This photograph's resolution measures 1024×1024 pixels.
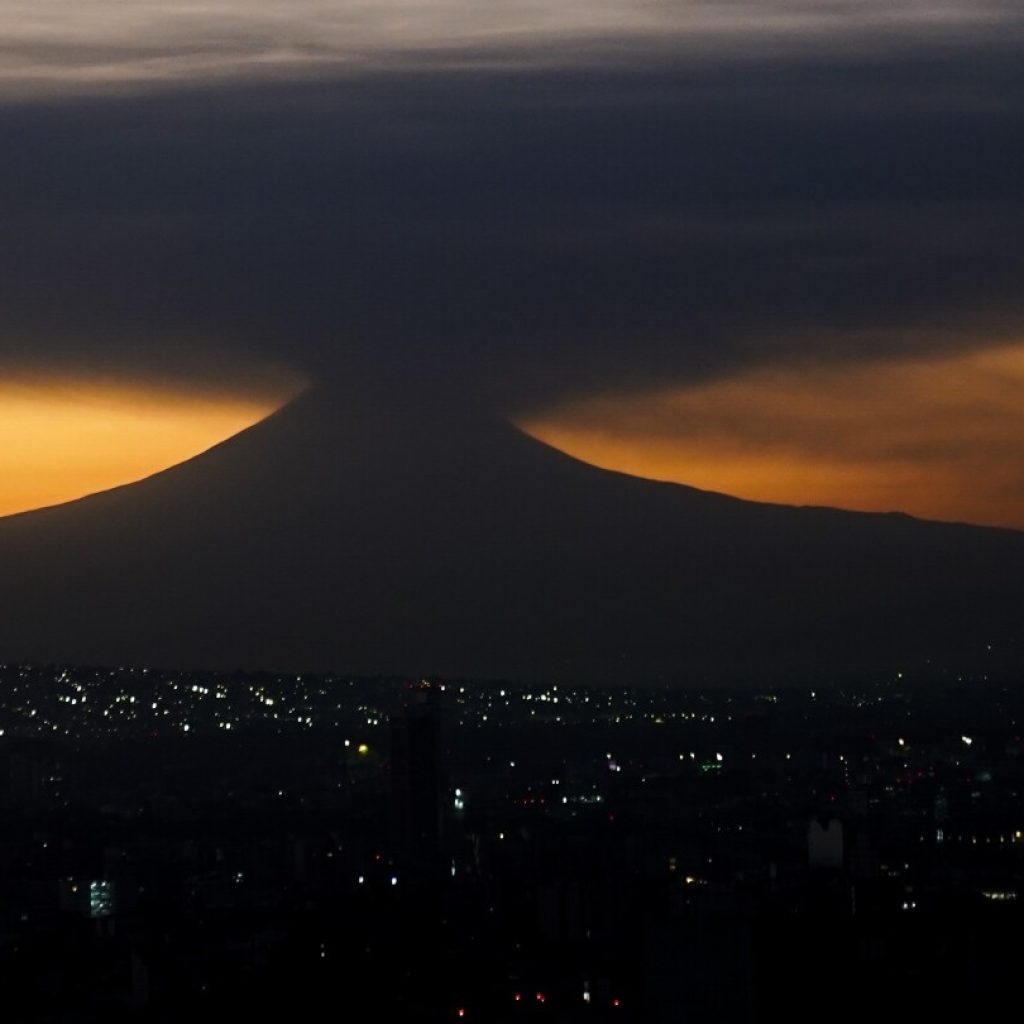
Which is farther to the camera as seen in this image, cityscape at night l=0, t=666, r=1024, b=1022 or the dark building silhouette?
the dark building silhouette

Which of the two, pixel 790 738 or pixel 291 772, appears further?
pixel 790 738

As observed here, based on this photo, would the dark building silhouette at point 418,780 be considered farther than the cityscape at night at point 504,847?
Yes

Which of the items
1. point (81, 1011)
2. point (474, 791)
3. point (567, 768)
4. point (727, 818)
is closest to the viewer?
point (81, 1011)

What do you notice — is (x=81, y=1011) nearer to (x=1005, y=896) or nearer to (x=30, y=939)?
(x=30, y=939)

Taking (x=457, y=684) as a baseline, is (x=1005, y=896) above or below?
below

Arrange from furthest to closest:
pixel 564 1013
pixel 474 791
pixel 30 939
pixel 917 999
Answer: pixel 474 791, pixel 30 939, pixel 564 1013, pixel 917 999

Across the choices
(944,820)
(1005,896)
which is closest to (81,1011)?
(1005,896)

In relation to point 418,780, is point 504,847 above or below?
below

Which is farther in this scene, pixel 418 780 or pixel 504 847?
pixel 418 780
